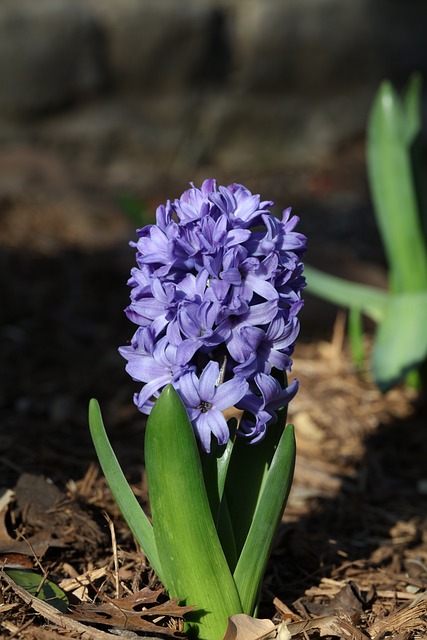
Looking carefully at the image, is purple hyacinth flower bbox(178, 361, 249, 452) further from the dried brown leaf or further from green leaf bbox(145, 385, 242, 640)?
the dried brown leaf

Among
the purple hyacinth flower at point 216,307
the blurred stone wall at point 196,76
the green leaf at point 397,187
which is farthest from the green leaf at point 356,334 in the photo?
the blurred stone wall at point 196,76

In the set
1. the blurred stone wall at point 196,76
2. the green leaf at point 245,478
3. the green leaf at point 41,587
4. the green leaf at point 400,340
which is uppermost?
the blurred stone wall at point 196,76

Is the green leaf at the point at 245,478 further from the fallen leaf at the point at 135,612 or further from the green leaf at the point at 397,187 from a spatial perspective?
the green leaf at the point at 397,187

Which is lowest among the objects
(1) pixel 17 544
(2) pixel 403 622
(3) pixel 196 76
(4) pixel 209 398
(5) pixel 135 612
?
(2) pixel 403 622

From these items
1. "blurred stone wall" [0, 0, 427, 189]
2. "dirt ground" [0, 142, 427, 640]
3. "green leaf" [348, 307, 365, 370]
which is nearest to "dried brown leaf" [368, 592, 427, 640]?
"dirt ground" [0, 142, 427, 640]

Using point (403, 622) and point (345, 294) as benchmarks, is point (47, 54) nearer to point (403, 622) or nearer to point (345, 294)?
point (345, 294)

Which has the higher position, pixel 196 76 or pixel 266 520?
pixel 196 76

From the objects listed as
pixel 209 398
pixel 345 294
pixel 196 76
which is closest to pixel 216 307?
pixel 209 398
